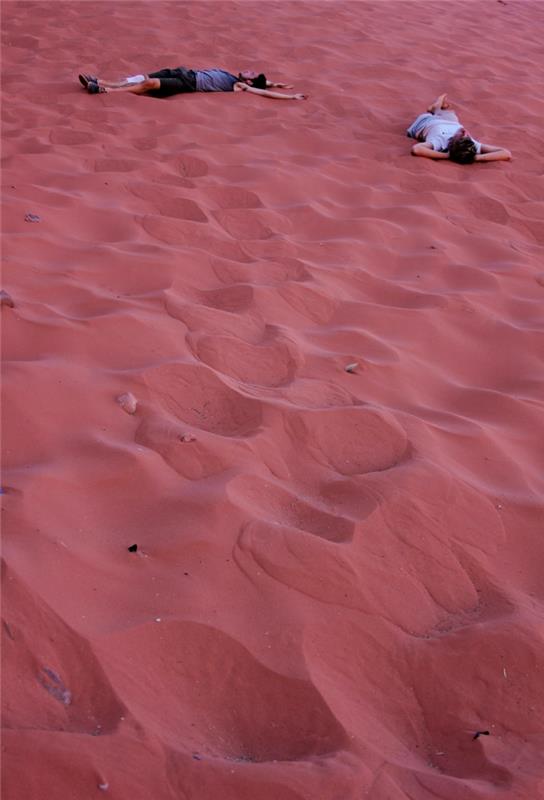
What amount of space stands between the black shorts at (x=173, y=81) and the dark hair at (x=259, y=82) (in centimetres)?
41

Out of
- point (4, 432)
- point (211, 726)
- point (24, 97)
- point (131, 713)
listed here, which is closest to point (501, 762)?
point (211, 726)

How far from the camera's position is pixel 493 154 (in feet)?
14.8

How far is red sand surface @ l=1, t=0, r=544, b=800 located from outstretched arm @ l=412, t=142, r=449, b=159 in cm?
32

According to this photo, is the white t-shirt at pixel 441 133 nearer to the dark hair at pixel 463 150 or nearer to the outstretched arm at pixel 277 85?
the dark hair at pixel 463 150

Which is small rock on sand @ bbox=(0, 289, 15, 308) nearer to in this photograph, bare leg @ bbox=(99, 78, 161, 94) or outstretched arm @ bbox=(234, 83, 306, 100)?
bare leg @ bbox=(99, 78, 161, 94)

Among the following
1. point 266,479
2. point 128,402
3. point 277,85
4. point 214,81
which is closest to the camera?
point 266,479

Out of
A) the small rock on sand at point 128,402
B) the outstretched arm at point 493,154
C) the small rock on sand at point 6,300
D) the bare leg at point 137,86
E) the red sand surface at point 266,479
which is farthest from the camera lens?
the bare leg at point 137,86

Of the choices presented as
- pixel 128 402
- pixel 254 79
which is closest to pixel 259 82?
pixel 254 79

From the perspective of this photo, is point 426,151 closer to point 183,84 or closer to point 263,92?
point 263,92

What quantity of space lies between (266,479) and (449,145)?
313cm

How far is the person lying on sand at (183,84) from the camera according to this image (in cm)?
503

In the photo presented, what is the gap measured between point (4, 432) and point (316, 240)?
1868mm

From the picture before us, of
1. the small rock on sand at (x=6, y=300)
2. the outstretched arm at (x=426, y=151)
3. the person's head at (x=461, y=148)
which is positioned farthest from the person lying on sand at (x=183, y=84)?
the small rock on sand at (x=6, y=300)

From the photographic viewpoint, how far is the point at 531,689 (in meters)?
1.54
